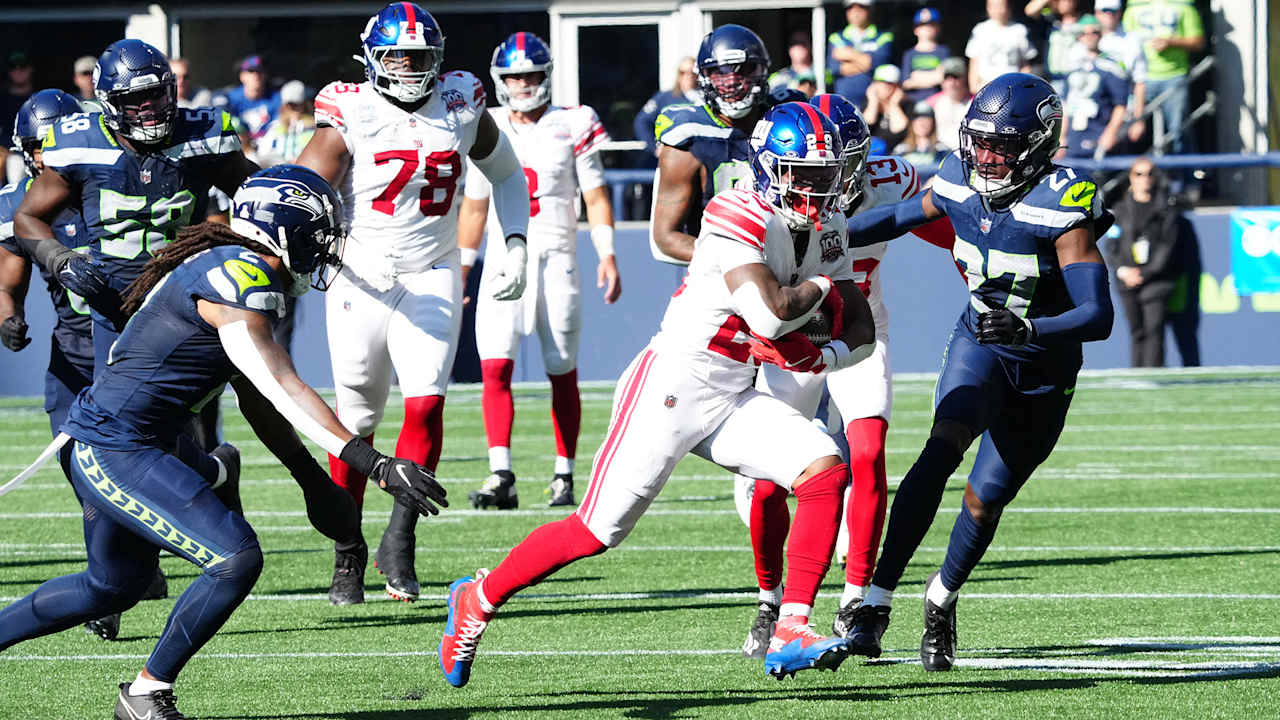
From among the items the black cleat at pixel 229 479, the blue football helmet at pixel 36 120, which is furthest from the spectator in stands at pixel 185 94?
the black cleat at pixel 229 479

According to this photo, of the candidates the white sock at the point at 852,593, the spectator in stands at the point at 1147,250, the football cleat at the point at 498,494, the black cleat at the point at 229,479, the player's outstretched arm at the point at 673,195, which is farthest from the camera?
the spectator in stands at the point at 1147,250

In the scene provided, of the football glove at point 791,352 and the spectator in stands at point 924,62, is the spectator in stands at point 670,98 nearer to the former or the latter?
the spectator in stands at point 924,62

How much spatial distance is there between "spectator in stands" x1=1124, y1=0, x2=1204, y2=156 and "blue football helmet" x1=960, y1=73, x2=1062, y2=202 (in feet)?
36.4

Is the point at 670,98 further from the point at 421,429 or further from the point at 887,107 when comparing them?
the point at 421,429

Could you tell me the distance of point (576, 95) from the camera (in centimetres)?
1830

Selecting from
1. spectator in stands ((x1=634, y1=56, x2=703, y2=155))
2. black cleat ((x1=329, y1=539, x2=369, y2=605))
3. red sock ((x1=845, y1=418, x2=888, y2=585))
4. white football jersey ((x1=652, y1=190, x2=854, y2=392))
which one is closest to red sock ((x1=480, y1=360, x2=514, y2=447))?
black cleat ((x1=329, y1=539, x2=369, y2=605))

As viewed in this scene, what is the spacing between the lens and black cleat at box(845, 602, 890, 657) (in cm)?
496

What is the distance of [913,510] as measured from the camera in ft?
17.9

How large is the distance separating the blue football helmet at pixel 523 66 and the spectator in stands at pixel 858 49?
22.9 feet

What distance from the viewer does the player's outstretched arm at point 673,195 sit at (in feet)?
22.9

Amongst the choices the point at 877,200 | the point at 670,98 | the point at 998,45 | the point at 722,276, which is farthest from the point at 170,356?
the point at 998,45

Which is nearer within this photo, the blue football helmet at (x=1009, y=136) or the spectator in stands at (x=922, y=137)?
the blue football helmet at (x=1009, y=136)

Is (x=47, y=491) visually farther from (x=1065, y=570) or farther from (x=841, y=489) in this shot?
(x=841, y=489)

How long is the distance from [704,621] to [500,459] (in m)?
2.87
